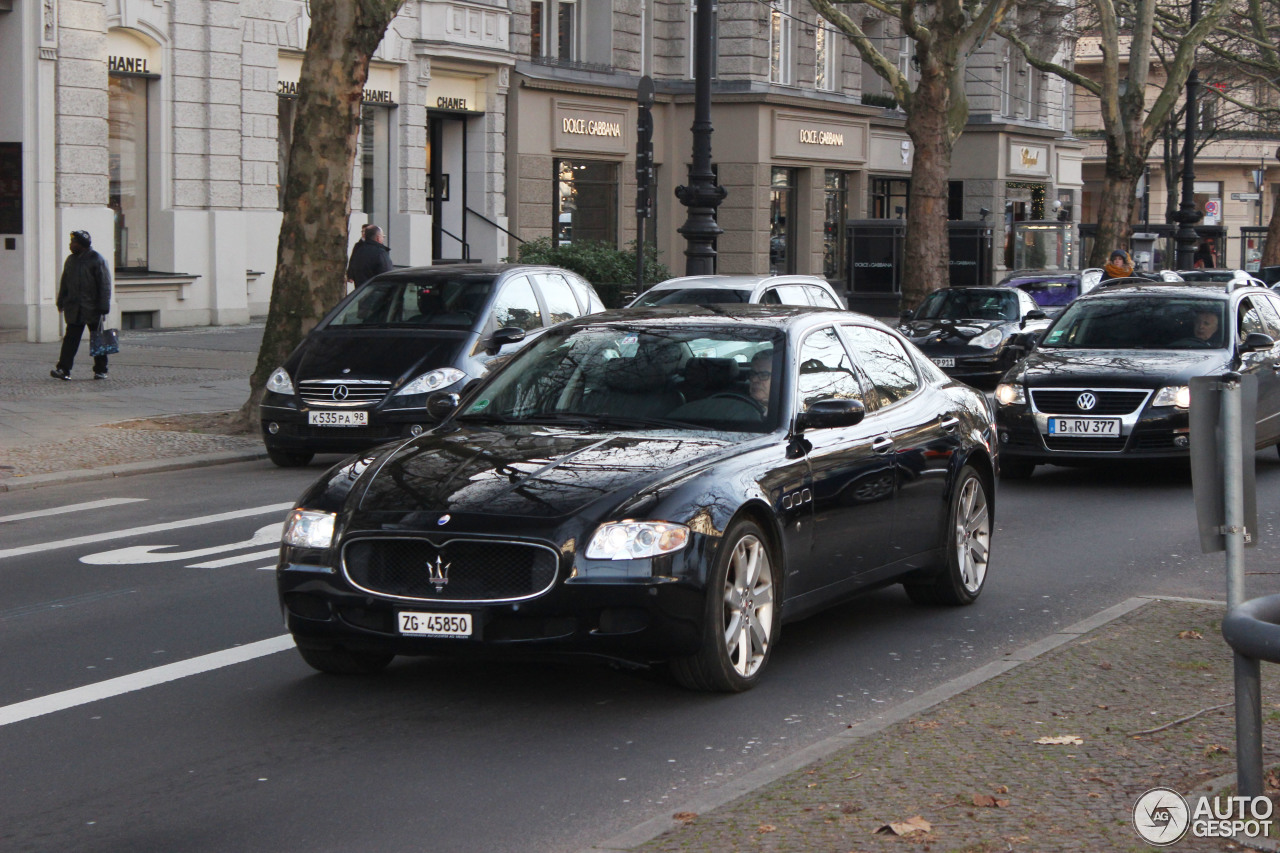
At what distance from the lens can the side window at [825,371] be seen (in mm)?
7812

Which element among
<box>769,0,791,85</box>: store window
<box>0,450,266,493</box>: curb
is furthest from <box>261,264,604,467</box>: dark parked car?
<box>769,0,791,85</box>: store window

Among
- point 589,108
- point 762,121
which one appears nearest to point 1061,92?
point 762,121

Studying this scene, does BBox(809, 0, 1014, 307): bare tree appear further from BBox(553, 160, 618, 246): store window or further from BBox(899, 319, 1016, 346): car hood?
BBox(553, 160, 618, 246): store window

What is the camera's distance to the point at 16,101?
25125 mm

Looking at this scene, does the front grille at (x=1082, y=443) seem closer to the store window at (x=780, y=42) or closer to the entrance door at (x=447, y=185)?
the entrance door at (x=447, y=185)

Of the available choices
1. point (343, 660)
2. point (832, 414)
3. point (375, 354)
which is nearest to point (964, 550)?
point (832, 414)

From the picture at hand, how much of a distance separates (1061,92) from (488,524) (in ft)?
186

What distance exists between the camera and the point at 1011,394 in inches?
555

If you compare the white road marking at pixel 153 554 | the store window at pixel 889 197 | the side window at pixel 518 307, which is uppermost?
the store window at pixel 889 197

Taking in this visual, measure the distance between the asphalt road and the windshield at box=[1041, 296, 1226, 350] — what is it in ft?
13.3

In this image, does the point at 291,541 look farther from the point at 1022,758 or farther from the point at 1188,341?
the point at 1188,341

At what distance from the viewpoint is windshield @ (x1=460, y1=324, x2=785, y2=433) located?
7566mm

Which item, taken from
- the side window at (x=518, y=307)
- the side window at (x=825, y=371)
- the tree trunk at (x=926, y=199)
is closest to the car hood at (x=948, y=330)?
the tree trunk at (x=926, y=199)

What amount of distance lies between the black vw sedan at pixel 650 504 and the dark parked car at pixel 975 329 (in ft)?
51.6
